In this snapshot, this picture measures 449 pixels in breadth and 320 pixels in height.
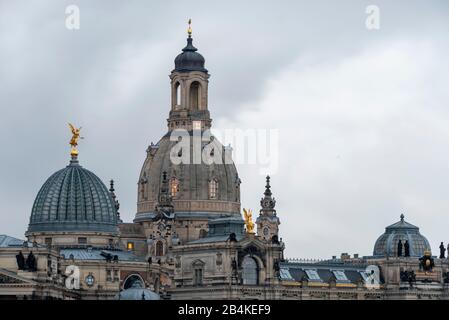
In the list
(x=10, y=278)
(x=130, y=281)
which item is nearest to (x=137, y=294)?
(x=10, y=278)

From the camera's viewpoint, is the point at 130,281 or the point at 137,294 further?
the point at 130,281

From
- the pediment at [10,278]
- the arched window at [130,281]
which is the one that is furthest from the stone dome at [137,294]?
the pediment at [10,278]

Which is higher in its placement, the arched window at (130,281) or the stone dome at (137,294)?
the arched window at (130,281)

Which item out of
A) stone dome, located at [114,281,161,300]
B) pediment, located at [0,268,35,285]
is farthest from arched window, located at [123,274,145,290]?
pediment, located at [0,268,35,285]

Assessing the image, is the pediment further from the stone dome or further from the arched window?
the arched window

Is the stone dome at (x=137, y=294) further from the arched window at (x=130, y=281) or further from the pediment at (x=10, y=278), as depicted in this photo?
the pediment at (x=10, y=278)

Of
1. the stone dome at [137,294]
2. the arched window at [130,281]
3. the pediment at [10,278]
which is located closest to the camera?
the pediment at [10,278]

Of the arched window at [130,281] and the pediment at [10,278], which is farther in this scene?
the arched window at [130,281]

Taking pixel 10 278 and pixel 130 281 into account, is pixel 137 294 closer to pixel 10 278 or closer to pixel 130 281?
pixel 10 278
